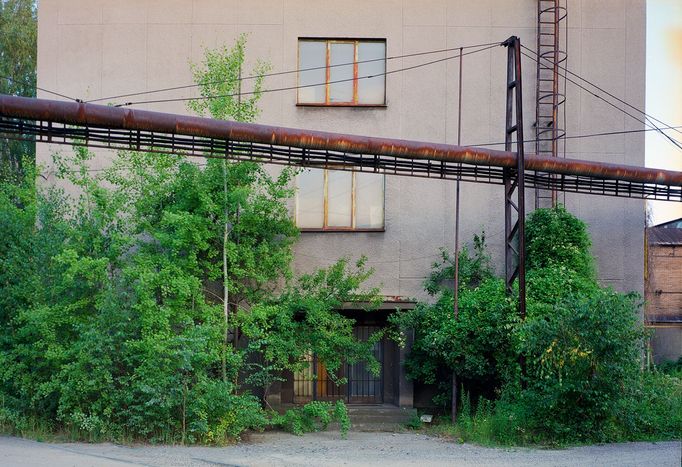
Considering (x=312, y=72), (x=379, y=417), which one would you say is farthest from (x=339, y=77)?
(x=379, y=417)

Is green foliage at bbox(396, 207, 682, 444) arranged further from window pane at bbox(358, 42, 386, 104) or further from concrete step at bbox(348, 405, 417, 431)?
window pane at bbox(358, 42, 386, 104)

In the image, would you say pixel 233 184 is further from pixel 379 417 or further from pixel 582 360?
pixel 582 360

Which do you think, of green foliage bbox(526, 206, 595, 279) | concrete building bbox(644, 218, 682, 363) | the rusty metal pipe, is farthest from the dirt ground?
concrete building bbox(644, 218, 682, 363)

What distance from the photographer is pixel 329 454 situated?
54.7ft

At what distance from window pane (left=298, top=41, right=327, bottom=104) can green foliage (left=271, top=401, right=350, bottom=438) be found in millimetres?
8019

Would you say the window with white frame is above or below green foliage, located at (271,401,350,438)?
above

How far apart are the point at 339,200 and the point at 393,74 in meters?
3.48

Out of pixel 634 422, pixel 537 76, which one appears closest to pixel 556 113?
pixel 537 76

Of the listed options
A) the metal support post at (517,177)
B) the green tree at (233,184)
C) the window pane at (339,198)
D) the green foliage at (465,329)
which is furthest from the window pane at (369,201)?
the metal support post at (517,177)

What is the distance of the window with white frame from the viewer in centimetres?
2267

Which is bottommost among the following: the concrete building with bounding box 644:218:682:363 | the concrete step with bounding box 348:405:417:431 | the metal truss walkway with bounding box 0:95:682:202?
the concrete step with bounding box 348:405:417:431

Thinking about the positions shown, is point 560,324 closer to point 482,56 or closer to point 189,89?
point 482,56

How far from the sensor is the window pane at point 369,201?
22.7 metres

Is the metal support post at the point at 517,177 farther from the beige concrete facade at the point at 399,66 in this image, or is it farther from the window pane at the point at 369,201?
the window pane at the point at 369,201
